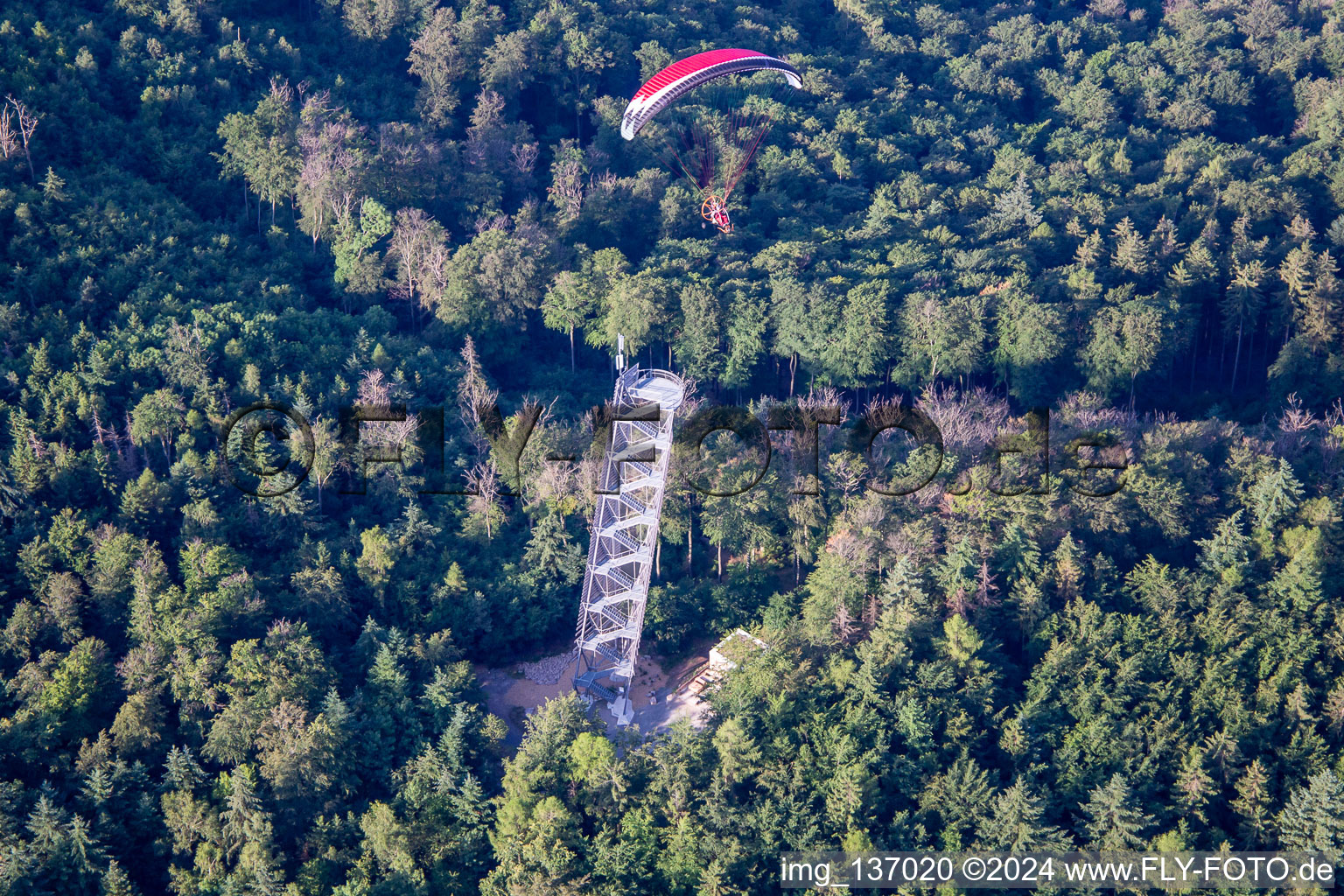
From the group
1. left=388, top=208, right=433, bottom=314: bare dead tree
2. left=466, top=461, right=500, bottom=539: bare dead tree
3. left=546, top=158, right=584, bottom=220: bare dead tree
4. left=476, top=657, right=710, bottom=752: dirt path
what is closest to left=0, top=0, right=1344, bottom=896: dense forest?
left=388, top=208, right=433, bottom=314: bare dead tree

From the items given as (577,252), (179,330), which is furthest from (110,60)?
(577,252)

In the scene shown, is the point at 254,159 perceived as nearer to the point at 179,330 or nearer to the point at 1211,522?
the point at 179,330

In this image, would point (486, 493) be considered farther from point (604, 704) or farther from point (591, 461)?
point (604, 704)

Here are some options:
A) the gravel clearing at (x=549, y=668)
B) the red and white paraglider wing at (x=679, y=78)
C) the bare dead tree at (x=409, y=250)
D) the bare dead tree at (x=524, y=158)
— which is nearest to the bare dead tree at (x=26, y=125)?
the bare dead tree at (x=409, y=250)

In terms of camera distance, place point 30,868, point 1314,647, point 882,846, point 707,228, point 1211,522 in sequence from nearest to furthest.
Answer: point 30,868
point 882,846
point 1314,647
point 1211,522
point 707,228

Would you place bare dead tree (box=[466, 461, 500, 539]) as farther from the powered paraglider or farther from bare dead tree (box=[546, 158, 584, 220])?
the powered paraglider
